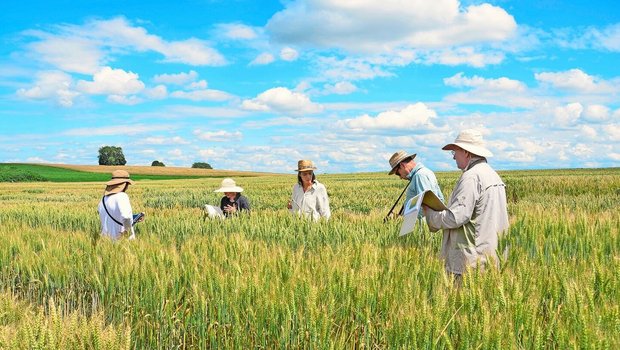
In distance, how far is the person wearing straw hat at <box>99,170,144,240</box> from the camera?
6621mm

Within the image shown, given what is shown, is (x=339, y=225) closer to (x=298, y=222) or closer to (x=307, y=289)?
(x=298, y=222)

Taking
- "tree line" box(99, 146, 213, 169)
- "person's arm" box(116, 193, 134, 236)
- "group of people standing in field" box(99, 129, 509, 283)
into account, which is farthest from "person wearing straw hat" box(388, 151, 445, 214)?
"tree line" box(99, 146, 213, 169)

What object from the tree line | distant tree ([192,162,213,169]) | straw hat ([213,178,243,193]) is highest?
the tree line

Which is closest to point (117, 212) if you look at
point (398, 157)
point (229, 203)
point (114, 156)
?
point (229, 203)

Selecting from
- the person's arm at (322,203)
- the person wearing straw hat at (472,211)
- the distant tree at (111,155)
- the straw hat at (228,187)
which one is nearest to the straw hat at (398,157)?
the person's arm at (322,203)

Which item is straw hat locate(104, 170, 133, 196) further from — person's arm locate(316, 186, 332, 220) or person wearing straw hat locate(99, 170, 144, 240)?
person's arm locate(316, 186, 332, 220)

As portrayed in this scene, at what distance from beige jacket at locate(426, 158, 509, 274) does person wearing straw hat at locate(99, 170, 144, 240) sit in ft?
13.4

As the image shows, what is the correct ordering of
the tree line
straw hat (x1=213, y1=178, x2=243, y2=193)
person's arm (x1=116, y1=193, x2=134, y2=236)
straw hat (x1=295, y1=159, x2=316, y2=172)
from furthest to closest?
the tree line
straw hat (x1=213, y1=178, x2=243, y2=193)
straw hat (x1=295, y1=159, x2=316, y2=172)
person's arm (x1=116, y1=193, x2=134, y2=236)

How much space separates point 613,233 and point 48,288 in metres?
6.27

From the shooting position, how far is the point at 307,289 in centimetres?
285

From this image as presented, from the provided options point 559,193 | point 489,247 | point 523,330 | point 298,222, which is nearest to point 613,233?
point 489,247

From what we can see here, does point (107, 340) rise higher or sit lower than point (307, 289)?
lower

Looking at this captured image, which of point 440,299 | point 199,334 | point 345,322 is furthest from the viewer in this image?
point 199,334

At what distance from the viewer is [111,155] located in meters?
105
